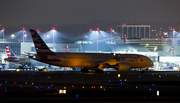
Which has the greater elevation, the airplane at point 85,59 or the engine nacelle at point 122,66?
the airplane at point 85,59

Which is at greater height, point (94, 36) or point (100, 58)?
point (94, 36)

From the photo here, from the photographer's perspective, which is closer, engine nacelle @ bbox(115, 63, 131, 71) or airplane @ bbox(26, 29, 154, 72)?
airplane @ bbox(26, 29, 154, 72)

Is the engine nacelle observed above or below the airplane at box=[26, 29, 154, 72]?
below

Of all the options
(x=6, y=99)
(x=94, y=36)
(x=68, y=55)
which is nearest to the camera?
(x=6, y=99)

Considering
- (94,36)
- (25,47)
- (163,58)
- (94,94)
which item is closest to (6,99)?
(94,94)

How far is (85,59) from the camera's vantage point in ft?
176

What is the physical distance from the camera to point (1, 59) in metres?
85.1

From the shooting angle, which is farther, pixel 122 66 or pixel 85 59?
pixel 85 59

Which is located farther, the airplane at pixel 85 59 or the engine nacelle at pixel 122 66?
the engine nacelle at pixel 122 66

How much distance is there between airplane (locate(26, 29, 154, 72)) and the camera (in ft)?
169

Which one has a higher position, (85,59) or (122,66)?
(85,59)

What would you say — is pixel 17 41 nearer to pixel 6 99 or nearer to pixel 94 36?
pixel 94 36

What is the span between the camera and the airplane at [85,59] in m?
51.4

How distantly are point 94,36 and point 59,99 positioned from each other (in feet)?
461
